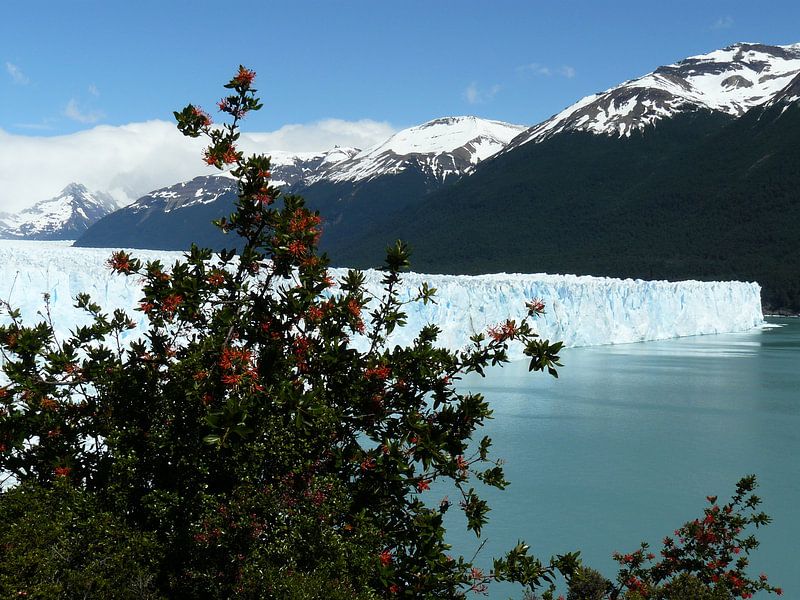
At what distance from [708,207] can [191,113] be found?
302 feet

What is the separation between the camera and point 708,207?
87938 mm

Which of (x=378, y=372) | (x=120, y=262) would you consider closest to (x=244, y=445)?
(x=378, y=372)

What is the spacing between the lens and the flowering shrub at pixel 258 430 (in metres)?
3.60

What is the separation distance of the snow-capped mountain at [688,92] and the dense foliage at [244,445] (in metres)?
119

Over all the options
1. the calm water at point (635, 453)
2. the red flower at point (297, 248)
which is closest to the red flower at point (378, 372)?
the red flower at point (297, 248)

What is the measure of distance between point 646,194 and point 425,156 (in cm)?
9134

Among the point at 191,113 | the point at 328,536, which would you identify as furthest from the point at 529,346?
the point at 191,113

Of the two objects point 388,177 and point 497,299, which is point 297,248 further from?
point 388,177

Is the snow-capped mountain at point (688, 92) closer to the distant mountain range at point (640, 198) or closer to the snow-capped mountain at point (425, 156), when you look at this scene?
the distant mountain range at point (640, 198)

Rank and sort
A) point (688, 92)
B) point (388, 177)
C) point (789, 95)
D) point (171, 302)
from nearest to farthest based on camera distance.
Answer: point (171, 302), point (789, 95), point (688, 92), point (388, 177)

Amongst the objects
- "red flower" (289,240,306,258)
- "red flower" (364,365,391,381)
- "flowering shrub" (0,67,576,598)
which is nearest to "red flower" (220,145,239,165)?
"flowering shrub" (0,67,576,598)

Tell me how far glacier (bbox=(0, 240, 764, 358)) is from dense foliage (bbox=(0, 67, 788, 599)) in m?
5.18

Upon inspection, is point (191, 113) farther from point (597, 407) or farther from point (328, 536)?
point (597, 407)

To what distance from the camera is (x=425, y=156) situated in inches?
7131
